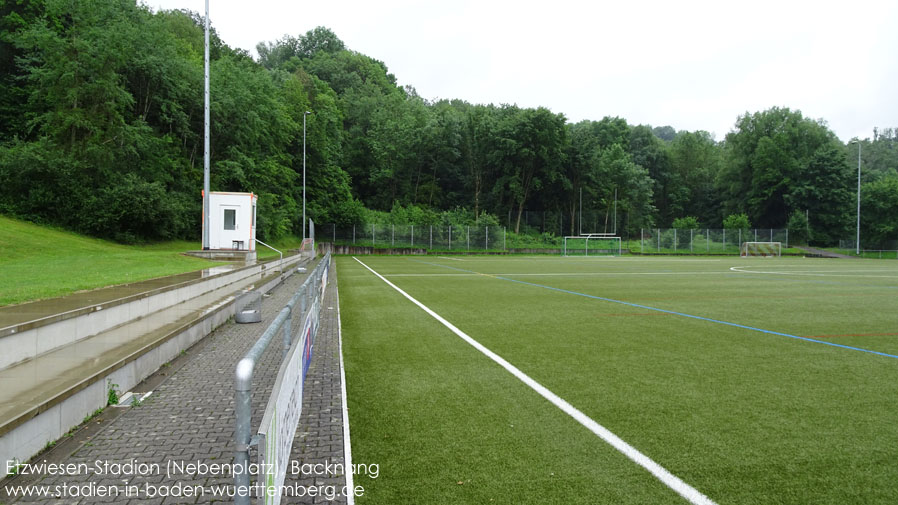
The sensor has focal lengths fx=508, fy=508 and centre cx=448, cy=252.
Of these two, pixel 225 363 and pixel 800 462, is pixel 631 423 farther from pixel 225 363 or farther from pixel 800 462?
pixel 225 363

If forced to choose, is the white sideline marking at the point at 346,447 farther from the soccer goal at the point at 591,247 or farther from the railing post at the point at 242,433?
the soccer goal at the point at 591,247

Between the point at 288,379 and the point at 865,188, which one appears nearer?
the point at 288,379

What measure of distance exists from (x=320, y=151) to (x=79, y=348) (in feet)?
171

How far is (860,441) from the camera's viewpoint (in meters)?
3.59

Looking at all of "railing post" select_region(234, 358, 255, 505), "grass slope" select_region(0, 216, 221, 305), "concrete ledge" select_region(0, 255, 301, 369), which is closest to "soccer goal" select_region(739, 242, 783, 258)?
"grass slope" select_region(0, 216, 221, 305)

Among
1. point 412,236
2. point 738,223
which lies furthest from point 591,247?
point 412,236

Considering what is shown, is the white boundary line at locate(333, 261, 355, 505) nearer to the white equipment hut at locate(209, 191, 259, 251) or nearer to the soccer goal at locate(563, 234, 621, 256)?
the white equipment hut at locate(209, 191, 259, 251)

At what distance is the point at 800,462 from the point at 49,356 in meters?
6.32

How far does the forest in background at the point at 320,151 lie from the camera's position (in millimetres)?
28641

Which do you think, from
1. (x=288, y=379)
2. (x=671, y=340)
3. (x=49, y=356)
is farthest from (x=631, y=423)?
(x=49, y=356)

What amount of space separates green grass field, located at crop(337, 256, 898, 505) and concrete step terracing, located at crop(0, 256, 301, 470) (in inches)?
81.7

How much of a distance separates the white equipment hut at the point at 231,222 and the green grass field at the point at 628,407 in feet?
50.9

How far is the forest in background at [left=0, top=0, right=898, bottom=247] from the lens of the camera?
28641 millimetres

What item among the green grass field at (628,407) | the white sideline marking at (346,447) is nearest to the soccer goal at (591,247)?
the green grass field at (628,407)
